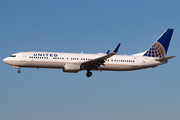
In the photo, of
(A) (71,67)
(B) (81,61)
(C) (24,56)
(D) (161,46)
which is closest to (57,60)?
(A) (71,67)

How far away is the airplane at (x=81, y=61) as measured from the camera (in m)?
47.0

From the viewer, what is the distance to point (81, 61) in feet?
159

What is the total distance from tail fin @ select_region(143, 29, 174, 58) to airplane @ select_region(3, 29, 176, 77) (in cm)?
145

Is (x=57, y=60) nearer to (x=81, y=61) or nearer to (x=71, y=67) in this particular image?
(x=71, y=67)

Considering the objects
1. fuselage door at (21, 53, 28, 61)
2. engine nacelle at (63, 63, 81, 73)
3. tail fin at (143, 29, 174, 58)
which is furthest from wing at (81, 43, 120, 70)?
tail fin at (143, 29, 174, 58)

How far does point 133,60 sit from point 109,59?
468cm

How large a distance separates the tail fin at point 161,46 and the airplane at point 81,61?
1451 mm

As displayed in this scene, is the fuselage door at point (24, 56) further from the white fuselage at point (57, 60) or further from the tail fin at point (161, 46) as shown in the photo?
the tail fin at point (161, 46)

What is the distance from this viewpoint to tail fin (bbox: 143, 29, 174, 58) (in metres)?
54.2

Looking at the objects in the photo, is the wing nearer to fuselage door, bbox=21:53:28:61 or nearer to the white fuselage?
the white fuselage

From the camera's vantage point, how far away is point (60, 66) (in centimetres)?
4775

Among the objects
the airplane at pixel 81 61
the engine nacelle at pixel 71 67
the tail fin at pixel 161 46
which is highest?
the tail fin at pixel 161 46

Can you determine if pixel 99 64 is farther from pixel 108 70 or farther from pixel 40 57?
pixel 40 57

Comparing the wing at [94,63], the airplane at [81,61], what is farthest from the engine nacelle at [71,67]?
the wing at [94,63]
